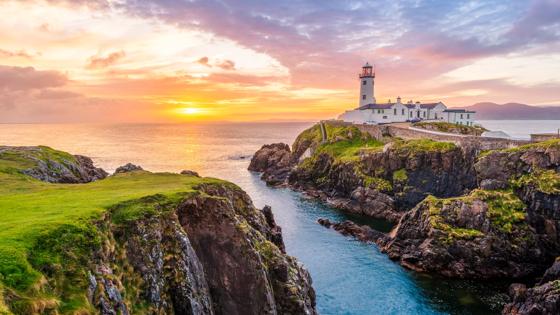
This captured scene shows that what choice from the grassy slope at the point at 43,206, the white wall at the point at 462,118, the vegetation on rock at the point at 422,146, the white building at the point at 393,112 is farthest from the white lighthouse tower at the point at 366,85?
the grassy slope at the point at 43,206

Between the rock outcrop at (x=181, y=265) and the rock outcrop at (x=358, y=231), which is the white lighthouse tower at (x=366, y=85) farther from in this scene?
the rock outcrop at (x=181, y=265)

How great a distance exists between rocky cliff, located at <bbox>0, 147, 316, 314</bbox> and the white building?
102204mm

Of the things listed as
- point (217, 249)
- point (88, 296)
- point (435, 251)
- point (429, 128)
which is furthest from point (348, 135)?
point (88, 296)

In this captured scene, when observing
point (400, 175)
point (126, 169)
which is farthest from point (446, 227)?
point (126, 169)

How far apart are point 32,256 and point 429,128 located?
345 feet

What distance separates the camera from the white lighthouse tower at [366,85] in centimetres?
13712

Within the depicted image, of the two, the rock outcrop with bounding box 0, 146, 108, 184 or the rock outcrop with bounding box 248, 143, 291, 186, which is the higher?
the rock outcrop with bounding box 0, 146, 108, 184

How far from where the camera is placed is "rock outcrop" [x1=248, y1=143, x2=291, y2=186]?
11981 centimetres

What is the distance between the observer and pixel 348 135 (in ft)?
384

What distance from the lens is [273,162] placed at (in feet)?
425

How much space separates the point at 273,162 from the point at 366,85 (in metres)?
45.2

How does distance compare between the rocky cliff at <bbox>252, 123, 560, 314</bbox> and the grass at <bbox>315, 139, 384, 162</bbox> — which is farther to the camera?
the grass at <bbox>315, 139, 384, 162</bbox>

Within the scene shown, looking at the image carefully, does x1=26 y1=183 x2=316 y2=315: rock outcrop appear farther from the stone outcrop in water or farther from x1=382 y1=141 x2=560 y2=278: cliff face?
x1=382 y1=141 x2=560 y2=278: cliff face

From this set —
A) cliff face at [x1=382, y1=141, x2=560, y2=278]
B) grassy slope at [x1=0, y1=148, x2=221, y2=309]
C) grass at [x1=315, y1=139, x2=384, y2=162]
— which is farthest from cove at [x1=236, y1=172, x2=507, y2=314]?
grass at [x1=315, y1=139, x2=384, y2=162]
